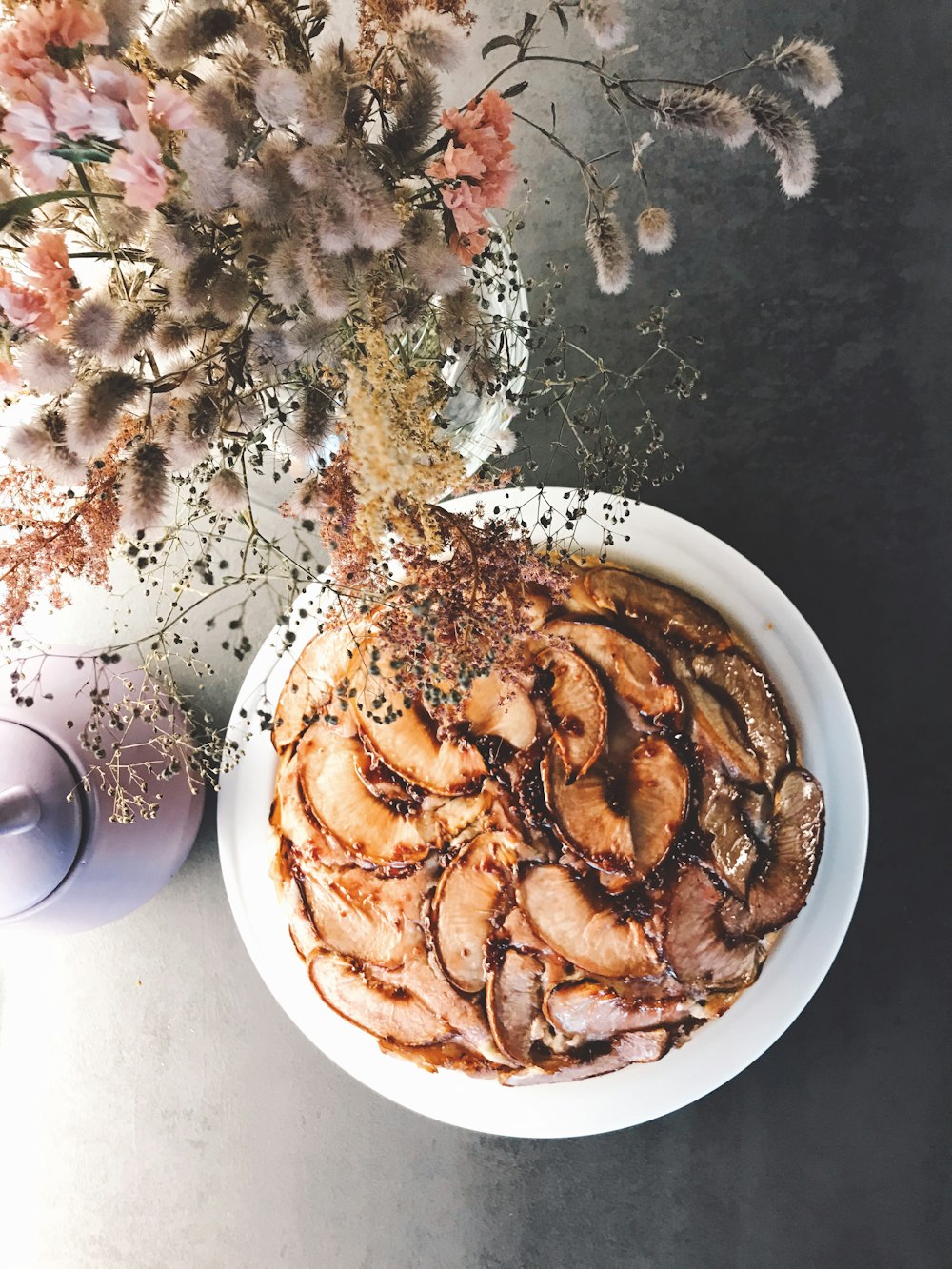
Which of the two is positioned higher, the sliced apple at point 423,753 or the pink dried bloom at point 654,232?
the pink dried bloom at point 654,232

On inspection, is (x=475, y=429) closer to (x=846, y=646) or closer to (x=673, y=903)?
(x=673, y=903)

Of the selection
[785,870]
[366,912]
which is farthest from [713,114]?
[366,912]

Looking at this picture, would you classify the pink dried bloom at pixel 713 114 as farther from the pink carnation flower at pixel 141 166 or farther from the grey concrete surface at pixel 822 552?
the grey concrete surface at pixel 822 552

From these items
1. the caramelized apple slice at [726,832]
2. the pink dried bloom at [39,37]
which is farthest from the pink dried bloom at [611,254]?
the caramelized apple slice at [726,832]

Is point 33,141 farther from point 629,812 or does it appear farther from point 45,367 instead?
point 629,812

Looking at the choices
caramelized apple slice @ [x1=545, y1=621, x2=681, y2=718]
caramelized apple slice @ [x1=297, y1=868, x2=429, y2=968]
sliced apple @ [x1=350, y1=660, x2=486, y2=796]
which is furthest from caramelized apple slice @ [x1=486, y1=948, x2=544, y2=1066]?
caramelized apple slice @ [x1=545, y1=621, x2=681, y2=718]

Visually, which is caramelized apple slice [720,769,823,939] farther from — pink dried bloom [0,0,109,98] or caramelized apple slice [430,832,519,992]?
pink dried bloom [0,0,109,98]
